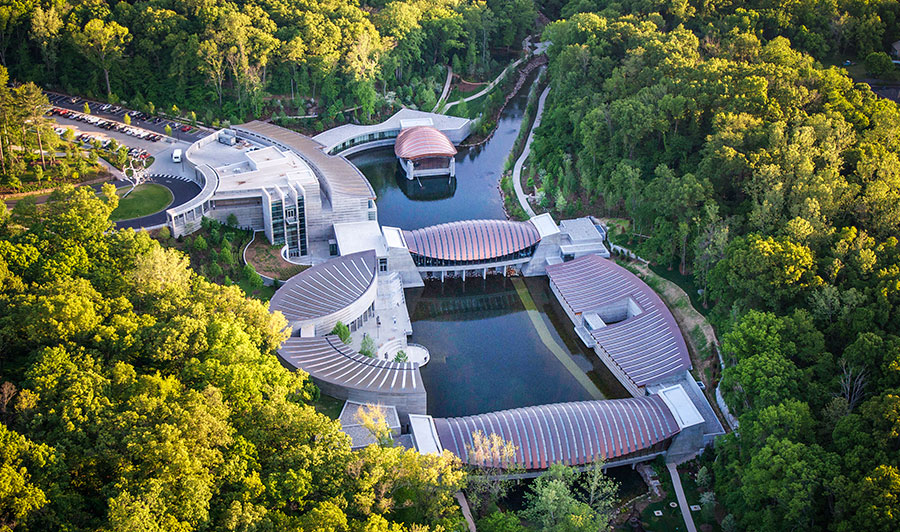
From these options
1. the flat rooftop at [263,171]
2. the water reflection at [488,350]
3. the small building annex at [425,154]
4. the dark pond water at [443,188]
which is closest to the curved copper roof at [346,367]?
the water reflection at [488,350]

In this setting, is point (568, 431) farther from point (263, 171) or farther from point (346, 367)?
point (263, 171)

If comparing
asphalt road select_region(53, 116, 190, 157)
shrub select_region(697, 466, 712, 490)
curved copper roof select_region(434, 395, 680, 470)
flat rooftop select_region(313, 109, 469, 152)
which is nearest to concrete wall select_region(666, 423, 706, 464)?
curved copper roof select_region(434, 395, 680, 470)

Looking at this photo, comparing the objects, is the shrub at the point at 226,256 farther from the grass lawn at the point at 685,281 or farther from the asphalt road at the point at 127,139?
the grass lawn at the point at 685,281

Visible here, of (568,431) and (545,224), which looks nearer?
(568,431)

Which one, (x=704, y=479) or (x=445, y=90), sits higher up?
(x=445, y=90)

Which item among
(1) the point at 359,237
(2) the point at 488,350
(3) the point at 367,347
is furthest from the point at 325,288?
(2) the point at 488,350

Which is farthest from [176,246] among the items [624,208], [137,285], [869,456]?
[869,456]

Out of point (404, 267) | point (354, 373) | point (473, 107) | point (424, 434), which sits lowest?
point (404, 267)
